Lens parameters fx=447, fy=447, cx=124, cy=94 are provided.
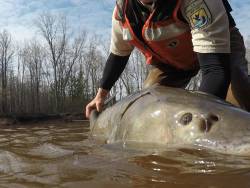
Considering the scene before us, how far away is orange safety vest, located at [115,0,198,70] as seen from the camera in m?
3.56

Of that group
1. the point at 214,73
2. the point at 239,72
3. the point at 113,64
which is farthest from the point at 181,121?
the point at 113,64

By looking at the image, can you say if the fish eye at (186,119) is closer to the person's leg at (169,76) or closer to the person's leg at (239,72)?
the person's leg at (239,72)

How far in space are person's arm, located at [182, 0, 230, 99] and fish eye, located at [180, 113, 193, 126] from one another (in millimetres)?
621

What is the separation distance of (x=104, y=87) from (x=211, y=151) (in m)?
2.41

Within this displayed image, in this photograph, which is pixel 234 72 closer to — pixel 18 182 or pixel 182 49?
pixel 182 49

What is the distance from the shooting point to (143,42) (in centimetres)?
382

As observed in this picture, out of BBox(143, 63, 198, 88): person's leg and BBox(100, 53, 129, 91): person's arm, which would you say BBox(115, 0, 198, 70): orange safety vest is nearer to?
BBox(143, 63, 198, 88): person's leg

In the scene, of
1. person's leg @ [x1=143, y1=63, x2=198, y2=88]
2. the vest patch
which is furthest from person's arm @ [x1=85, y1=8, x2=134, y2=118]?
the vest patch

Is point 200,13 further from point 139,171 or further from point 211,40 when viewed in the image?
point 139,171

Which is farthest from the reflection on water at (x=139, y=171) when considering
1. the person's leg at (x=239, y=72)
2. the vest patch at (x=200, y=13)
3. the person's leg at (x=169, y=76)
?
the person's leg at (x=169, y=76)

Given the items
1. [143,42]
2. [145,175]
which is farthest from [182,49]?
[145,175]

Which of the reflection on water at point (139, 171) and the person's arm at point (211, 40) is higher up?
the person's arm at point (211, 40)

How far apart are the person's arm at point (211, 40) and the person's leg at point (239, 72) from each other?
9.8 inches

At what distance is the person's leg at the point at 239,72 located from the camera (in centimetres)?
356
